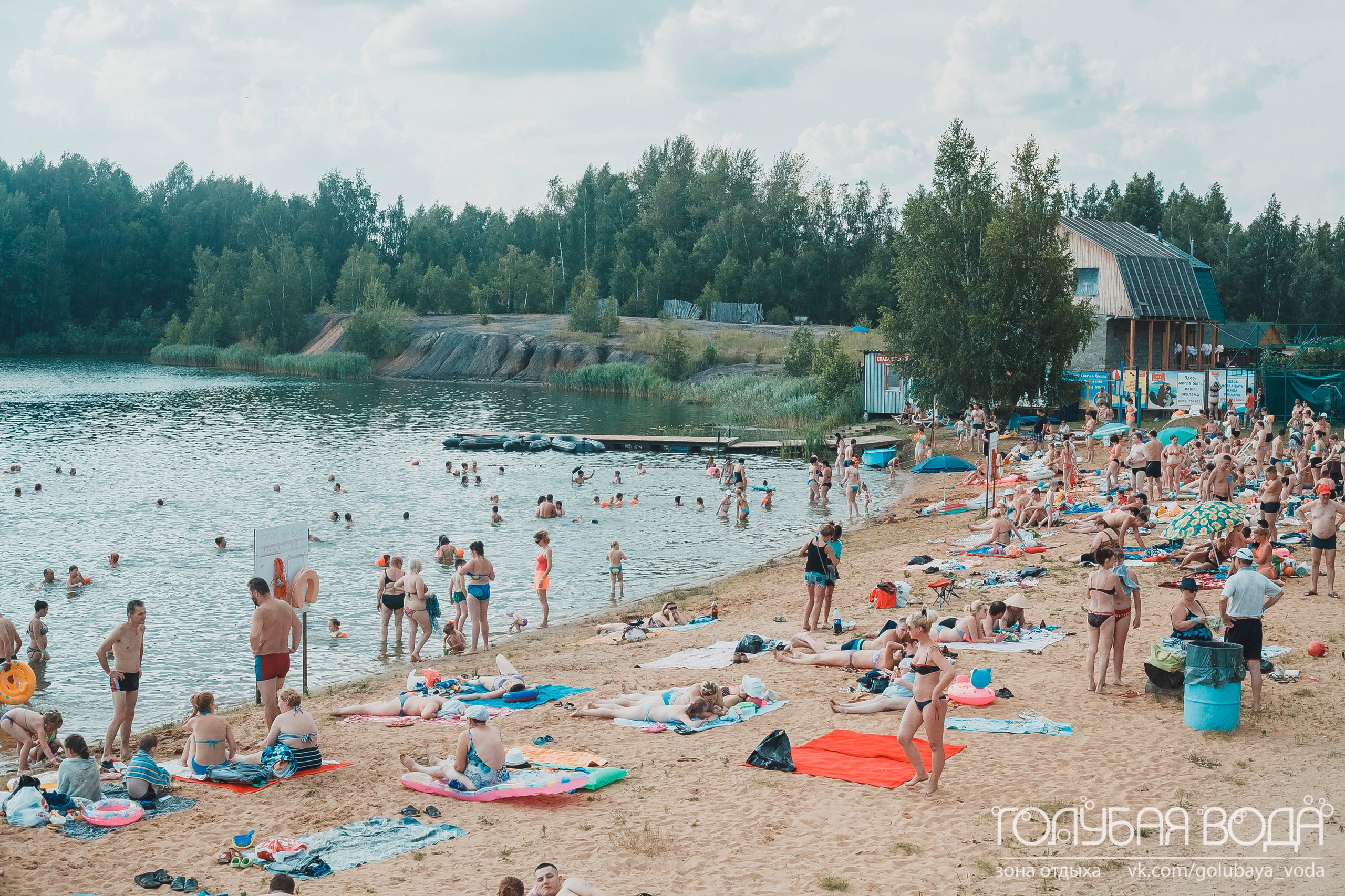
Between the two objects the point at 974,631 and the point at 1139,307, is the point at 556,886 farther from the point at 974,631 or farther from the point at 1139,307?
the point at 1139,307

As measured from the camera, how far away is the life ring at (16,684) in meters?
14.0

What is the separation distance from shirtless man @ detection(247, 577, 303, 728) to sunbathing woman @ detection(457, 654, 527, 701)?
2.28 meters

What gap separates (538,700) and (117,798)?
4.70 meters

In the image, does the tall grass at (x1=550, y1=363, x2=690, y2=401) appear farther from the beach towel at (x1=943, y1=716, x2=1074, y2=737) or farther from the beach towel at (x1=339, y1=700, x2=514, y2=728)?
the beach towel at (x1=943, y1=716, x2=1074, y2=737)

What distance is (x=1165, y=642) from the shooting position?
11953 millimetres

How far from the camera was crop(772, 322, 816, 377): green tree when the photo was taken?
6066cm

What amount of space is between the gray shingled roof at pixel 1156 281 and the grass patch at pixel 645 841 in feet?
136

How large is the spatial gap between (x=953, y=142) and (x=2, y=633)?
3537 cm

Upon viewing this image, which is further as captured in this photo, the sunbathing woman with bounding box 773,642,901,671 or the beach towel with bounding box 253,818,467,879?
the sunbathing woman with bounding box 773,642,901,671

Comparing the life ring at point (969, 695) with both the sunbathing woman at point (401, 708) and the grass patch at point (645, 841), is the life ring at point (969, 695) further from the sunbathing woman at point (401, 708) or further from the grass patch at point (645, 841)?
the sunbathing woman at point (401, 708)

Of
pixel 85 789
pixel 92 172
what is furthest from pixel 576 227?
pixel 85 789

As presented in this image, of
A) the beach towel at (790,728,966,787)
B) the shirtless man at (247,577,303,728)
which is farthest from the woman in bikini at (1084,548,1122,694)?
the shirtless man at (247,577,303,728)

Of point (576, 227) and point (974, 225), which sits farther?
point (576, 227)

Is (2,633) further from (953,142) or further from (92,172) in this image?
(92,172)
